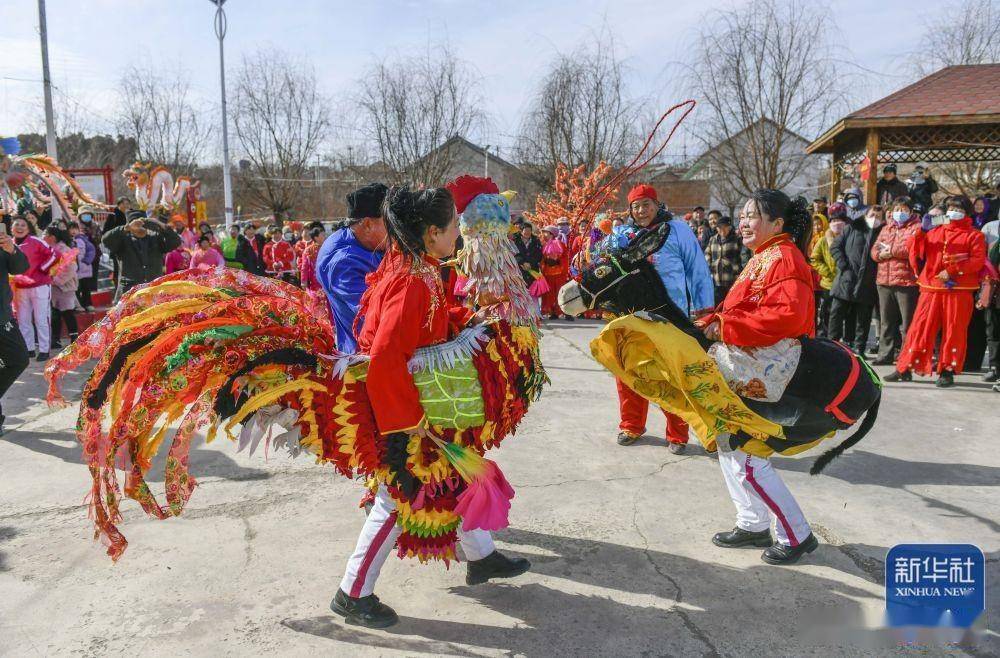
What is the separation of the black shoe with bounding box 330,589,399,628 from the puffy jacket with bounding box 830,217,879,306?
732 cm

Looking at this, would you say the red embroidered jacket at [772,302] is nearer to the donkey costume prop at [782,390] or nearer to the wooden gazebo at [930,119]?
the donkey costume prop at [782,390]

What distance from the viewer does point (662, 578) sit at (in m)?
3.08

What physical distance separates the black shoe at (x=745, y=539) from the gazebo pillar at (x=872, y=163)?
9.22m

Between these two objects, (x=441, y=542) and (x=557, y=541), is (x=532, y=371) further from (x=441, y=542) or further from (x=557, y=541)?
(x=557, y=541)

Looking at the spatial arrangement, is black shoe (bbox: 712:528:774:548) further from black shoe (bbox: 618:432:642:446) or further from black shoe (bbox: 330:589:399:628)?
black shoe (bbox: 330:589:399:628)

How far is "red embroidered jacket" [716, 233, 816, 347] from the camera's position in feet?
9.44

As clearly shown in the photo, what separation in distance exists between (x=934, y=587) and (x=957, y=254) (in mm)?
5013

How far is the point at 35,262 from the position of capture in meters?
7.78

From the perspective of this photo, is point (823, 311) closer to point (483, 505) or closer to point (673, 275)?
point (673, 275)

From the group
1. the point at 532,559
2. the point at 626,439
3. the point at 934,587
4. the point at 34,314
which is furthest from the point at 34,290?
the point at 934,587

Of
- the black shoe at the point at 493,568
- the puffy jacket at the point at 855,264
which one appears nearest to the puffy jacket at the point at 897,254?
→ the puffy jacket at the point at 855,264

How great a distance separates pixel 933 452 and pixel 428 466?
3984mm

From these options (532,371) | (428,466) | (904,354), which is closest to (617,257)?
A: (532,371)

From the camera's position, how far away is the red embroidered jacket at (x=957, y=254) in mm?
6488
